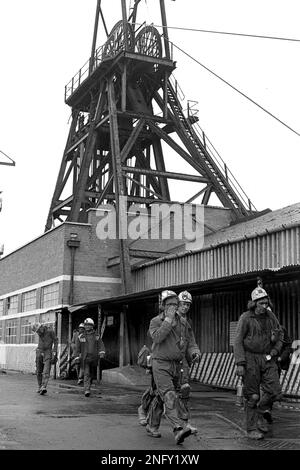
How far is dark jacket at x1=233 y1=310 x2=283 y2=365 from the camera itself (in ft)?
28.3

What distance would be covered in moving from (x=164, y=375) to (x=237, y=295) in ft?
30.7

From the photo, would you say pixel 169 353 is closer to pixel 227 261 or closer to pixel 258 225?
pixel 227 261

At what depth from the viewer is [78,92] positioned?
3250 centimetres

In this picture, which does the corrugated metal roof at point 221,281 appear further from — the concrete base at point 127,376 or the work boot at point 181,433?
the work boot at point 181,433

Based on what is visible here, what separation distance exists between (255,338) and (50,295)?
794 inches

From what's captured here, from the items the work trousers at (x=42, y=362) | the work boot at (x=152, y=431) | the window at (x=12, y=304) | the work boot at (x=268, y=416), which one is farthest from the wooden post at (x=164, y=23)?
the work boot at (x=152, y=431)

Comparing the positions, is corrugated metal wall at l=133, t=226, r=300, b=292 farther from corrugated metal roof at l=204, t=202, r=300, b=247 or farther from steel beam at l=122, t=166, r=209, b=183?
steel beam at l=122, t=166, r=209, b=183

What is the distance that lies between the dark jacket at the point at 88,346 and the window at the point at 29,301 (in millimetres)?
14402

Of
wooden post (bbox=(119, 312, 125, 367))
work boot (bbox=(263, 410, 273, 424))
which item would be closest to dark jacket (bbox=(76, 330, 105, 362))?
wooden post (bbox=(119, 312, 125, 367))

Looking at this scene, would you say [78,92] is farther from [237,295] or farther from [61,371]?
[237,295]

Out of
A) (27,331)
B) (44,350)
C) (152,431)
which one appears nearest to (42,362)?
(44,350)

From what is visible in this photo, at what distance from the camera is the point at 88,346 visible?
51.8ft

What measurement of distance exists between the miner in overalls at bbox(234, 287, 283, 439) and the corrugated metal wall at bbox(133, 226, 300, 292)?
26.2ft
